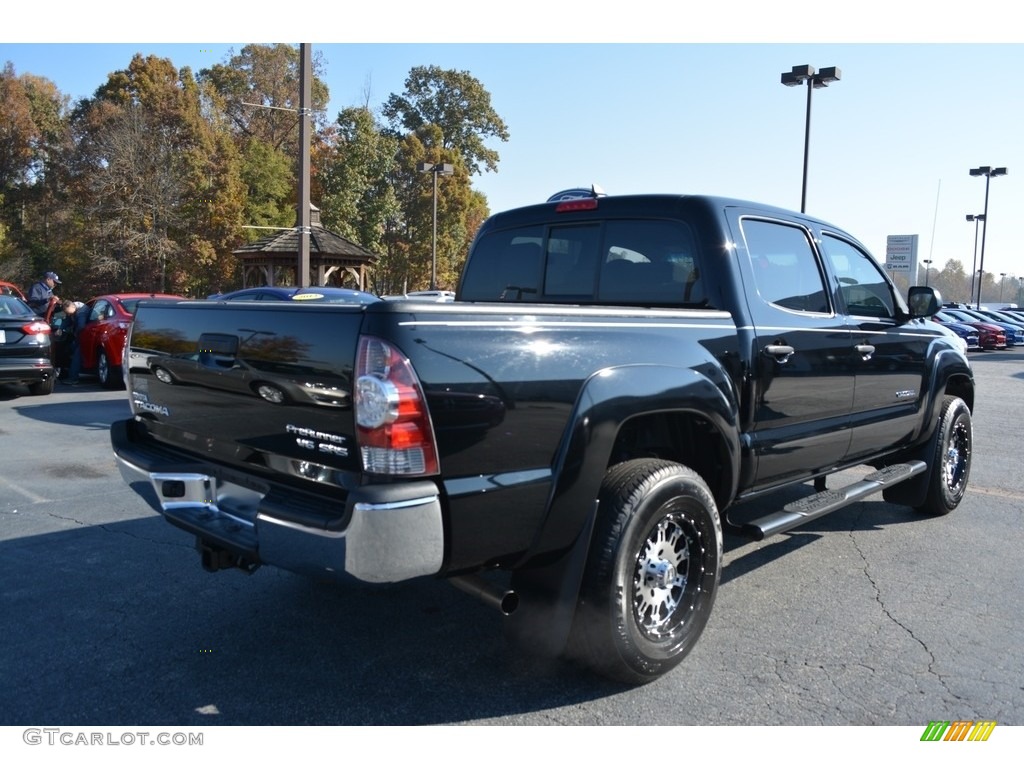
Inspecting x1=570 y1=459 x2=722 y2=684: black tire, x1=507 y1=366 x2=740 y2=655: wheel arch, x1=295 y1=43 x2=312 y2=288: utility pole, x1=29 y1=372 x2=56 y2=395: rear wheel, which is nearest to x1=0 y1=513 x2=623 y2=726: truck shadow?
x1=570 y1=459 x2=722 y2=684: black tire

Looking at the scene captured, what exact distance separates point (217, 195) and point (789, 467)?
129ft

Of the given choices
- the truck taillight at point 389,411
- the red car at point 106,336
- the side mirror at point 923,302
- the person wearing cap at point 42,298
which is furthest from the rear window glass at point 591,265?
the person wearing cap at point 42,298

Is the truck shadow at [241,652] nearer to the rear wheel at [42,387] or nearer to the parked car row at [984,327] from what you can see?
the rear wheel at [42,387]

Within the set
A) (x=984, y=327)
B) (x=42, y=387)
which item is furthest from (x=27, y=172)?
(x=984, y=327)

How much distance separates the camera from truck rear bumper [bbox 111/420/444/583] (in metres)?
2.59

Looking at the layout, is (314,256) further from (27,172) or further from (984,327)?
(27,172)

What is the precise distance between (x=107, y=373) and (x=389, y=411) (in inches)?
479

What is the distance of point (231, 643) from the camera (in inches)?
147

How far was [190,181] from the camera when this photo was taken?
38.3 metres

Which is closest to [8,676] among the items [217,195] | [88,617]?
[88,617]

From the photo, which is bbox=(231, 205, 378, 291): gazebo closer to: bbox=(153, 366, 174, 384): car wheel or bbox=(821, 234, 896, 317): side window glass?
bbox=(821, 234, 896, 317): side window glass

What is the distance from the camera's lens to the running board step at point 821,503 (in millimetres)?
3873

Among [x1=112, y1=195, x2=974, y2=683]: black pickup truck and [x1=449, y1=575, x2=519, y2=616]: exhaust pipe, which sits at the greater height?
[x1=112, y1=195, x2=974, y2=683]: black pickup truck
